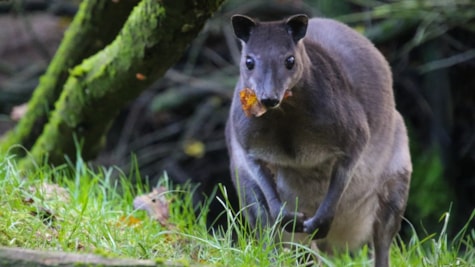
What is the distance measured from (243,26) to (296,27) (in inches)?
10.5

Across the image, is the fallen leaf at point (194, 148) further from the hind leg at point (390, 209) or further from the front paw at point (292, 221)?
the front paw at point (292, 221)

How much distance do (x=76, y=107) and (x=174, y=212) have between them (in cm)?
129

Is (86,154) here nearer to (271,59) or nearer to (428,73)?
(271,59)

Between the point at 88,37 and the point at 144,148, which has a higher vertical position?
the point at 88,37

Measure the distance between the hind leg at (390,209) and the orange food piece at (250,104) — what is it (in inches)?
47.4

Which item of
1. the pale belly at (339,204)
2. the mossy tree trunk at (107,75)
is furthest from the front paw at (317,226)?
the mossy tree trunk at (107,75)

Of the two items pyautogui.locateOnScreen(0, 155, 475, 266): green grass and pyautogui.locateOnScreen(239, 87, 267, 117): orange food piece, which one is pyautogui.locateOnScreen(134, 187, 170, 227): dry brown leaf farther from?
pyautogui.locateOnScreen(239, 87, 267, 117): orange food piece

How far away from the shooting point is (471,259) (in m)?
5.03

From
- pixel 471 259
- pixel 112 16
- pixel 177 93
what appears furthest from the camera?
pixel 177 93

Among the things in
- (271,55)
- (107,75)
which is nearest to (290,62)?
(271,55)

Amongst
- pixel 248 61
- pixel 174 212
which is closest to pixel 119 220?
pixel 174 212

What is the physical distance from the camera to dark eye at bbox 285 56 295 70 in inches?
180

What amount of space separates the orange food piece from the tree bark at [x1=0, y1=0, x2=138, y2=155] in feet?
4.78

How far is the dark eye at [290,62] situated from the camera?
180 inches
